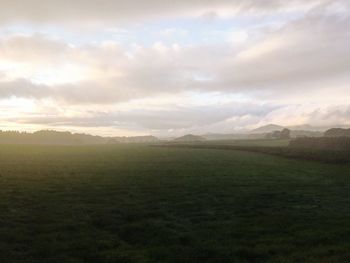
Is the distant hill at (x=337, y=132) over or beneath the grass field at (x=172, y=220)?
over

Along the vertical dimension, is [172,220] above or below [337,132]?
below

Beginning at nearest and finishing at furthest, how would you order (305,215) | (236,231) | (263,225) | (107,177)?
1. (236,231)
2. (263,225)
3. (305,215)
4. (107,177)

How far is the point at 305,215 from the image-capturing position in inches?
1064

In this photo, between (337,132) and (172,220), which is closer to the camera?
(172,220)

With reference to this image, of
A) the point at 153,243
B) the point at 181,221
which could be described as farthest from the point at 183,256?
the point at 181,221

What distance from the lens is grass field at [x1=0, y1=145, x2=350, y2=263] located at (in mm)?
18203

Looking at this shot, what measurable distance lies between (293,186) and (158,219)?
21127 mm

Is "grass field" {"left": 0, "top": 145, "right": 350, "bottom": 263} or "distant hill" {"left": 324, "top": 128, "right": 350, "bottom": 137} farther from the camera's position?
"distant hill" {"left": 324, "top": 128, "right": 350, "bottom": 137}

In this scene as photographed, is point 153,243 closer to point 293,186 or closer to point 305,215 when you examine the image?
point 305,215

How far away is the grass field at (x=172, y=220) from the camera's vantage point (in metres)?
18.2

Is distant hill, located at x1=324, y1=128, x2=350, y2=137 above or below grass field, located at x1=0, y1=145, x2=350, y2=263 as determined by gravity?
above

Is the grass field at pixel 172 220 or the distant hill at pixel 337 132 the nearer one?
the grass field at pixel 172 220

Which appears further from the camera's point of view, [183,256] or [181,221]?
[181,221]

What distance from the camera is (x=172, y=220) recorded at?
83.4 ft
